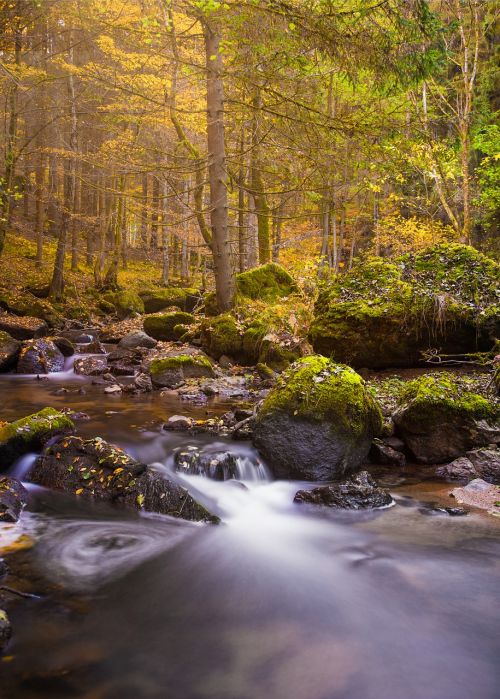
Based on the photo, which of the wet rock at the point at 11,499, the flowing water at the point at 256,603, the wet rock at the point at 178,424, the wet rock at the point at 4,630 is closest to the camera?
the flowing water at the point at 256,603

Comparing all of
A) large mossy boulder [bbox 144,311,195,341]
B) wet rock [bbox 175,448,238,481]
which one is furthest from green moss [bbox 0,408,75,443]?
large mossy boulder [bbox 144,311,195,341]

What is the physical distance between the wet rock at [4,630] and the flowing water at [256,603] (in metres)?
0.09

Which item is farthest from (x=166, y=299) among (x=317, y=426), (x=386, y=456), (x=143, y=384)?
(x=317, y=426)

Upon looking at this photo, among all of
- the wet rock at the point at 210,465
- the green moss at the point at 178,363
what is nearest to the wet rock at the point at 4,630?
the wet rock at the point at 210,465

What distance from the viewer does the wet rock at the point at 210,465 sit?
6.21 meters

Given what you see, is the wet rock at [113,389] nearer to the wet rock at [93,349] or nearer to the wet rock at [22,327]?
the wet rock at [93,349]

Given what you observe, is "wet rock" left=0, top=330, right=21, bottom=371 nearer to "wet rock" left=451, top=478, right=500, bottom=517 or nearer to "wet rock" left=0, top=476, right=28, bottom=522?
"wet rock" left=0, top=476, right=28, bottom=522

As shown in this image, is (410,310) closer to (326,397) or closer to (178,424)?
(326,397)

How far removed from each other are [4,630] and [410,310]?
747 centimetres

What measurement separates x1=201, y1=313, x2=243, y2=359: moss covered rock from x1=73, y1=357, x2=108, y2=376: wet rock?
113 inches

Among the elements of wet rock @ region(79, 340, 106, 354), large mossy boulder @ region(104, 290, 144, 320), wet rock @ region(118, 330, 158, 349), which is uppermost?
large mossy boulder @ region(104, 290, 144, 320)

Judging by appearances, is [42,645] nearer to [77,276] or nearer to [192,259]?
[77,276]

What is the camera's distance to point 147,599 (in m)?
3.84

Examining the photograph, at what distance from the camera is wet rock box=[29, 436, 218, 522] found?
5.18 meters
